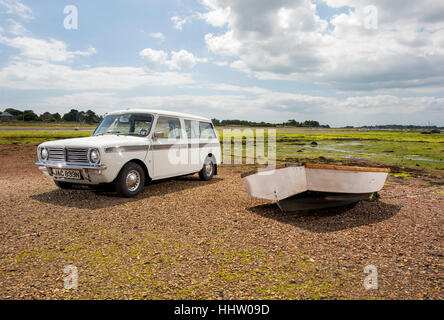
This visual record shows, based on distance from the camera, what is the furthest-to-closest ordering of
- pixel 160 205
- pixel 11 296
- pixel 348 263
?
pixel 160 205, pixel 348 263, pixel 11 296

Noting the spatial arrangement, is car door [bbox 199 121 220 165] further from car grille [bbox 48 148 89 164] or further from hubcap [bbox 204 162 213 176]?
car grille [bbox 48 148 89 164]

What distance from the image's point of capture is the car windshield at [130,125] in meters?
7.69

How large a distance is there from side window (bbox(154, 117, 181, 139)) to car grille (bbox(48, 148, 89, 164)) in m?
1.90

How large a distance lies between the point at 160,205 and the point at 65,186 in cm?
312

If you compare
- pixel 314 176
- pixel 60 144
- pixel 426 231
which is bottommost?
pixel 426 231

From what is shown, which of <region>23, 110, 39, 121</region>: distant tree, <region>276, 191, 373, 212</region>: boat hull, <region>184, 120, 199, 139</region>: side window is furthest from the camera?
<region>23, 110, 39, 121</region>: distant tree

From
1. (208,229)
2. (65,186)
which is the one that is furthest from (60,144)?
(208,229)

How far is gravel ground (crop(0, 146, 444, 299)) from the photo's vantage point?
3.17 m

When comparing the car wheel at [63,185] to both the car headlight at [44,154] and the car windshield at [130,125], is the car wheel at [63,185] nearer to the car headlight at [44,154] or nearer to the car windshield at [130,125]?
the car headlight at [44,154]

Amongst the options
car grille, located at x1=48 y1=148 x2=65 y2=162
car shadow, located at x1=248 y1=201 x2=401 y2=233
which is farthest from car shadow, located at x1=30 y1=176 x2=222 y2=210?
car shadow, located at x1=248 y1=201 x2=401 y2=233

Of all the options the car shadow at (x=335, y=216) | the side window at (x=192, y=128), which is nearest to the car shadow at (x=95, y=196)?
the side window at (x=192, y=128)
